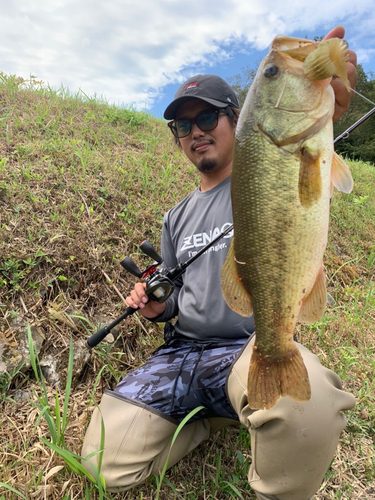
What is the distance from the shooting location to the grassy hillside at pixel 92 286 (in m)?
1.89

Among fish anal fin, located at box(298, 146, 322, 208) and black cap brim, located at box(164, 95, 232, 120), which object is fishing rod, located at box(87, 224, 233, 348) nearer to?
fish anal fin, located at box(298, 146, 322, 208)

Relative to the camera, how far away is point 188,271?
2393 millimetres

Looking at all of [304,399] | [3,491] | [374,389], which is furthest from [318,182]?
[3,491]

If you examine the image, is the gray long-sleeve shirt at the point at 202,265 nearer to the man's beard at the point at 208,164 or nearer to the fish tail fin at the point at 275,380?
the man's beard at the point at 208,164

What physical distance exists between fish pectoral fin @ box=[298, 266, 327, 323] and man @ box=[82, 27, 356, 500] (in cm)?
37

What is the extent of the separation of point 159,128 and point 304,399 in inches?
231

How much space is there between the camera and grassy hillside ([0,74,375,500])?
6.19ft

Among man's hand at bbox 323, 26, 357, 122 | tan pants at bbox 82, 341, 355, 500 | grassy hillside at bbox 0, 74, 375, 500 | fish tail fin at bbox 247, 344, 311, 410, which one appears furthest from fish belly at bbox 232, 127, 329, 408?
grassy hillside at bbox 0, 74, 375, 500

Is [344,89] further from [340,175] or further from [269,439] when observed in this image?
[269,439]

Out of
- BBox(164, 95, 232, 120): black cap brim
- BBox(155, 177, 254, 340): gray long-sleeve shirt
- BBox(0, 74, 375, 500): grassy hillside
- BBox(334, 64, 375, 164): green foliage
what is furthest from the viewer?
BBox(334, 64, 375, 164): green foliage

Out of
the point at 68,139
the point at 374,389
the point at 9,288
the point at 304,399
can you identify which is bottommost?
the point at 374,389

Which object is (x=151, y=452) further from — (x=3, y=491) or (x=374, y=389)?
(x=374, y=389)

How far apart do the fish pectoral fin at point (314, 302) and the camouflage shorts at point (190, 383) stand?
25.2 inches

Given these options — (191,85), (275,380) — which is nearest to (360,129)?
(191,85)
